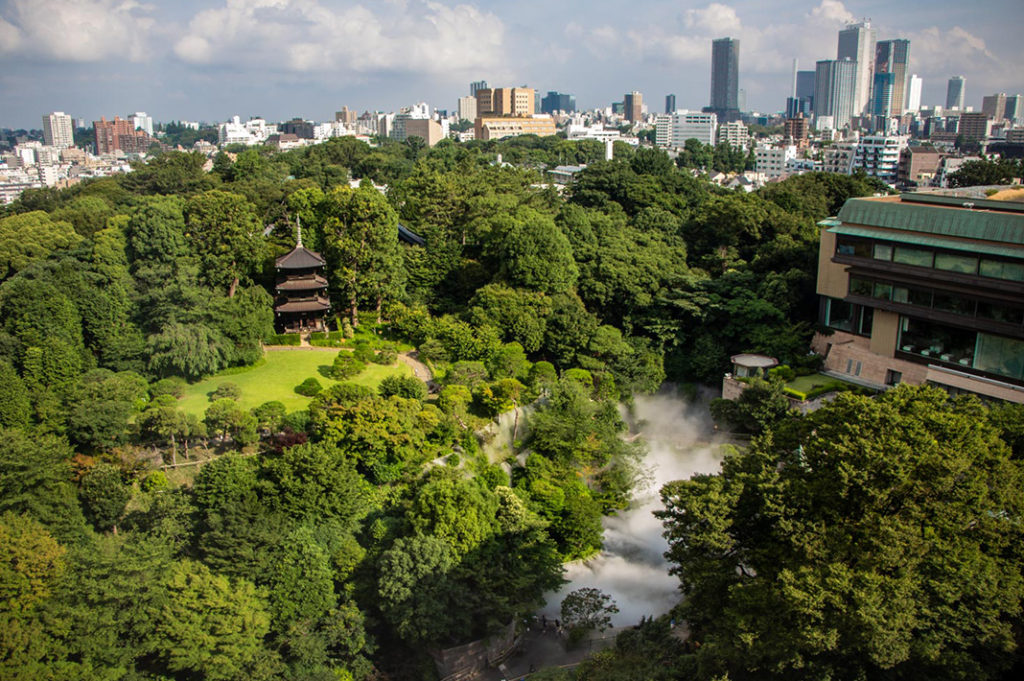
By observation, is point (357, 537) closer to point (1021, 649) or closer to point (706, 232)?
point (1021, 649)

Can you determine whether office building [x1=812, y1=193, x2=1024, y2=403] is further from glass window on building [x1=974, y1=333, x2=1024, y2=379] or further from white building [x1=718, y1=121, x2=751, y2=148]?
white building [x1=718, y1=121, x2=751, y2=148]

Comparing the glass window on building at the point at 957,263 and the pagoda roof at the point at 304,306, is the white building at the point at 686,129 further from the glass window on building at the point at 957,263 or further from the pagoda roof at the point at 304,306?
the glass window on building at the point at 957,263

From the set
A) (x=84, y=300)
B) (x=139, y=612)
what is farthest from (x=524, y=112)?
(x=139, y=612)

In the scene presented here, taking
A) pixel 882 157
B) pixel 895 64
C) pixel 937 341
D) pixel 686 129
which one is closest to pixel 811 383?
pixel 937 341

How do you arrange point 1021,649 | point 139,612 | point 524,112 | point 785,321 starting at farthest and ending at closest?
point 524,112
point 785,321
point 139,612
point 1021,649

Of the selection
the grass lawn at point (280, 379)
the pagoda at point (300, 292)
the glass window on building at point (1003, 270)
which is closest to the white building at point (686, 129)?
the pagoda at point (300, 292)

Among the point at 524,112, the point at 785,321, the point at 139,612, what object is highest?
the point at 524,112

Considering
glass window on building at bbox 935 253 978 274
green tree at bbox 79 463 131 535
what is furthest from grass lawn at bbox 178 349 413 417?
glass window on building at bbox 935 253 978 274
